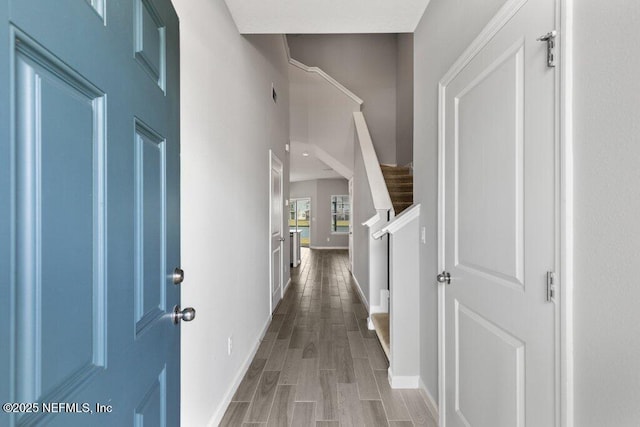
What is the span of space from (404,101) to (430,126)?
14.3 feet

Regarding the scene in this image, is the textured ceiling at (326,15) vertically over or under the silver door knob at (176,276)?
over

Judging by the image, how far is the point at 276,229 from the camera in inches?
171

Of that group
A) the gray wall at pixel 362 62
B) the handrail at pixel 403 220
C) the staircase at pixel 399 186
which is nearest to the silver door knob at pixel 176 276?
the handrail at pixel 403 220

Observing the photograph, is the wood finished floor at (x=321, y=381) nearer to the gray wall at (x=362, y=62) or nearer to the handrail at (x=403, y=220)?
the handrail at (x=403, y=220)

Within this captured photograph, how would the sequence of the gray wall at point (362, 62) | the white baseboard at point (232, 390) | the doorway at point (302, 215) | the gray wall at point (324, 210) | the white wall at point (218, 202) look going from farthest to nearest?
the doorway at point (302, 215), the gray wall at point (324, 210), the gray wall at point (362, 62), the white baseboard at point (232, 390), the white wall at point (218, 202)

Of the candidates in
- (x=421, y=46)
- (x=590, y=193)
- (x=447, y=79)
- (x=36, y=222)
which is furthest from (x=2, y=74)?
(x=421, y=46)

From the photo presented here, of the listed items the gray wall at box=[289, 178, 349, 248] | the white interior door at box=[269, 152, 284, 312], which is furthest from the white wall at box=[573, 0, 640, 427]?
the gray wall at box=[289, 178, 349, 248]

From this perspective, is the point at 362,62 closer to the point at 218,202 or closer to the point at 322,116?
the point at 322,116

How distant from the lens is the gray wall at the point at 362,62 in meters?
6.80

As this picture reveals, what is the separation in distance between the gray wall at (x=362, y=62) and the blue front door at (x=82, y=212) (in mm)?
6307

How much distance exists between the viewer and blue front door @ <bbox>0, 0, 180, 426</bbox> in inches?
18.2

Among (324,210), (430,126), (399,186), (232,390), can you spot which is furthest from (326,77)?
(324,210)

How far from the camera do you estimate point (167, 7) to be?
101 centimetres

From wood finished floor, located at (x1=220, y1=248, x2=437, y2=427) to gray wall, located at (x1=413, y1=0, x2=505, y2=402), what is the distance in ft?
1.14
